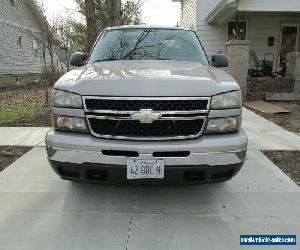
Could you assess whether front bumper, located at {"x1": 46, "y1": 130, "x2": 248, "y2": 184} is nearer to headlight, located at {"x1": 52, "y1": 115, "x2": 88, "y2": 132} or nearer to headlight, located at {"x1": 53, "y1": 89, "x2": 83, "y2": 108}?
headlight, located at {"x1": 52, "y1": 115, "x2": 88, "y2": 132}

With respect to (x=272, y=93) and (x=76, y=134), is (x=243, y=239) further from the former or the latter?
(x=272, y=93)

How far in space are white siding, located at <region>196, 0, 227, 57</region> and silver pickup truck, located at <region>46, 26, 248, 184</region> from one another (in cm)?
1257

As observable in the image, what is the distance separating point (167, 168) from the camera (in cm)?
332

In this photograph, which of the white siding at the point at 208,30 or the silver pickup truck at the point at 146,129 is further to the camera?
the white siding at the point at 208,30

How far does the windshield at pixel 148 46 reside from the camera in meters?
4.94

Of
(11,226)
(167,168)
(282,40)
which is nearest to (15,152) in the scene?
(11,226)

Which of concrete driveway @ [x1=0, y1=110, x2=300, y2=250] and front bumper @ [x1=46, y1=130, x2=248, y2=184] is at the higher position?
front bumper @ [x1=46, y1=130, x2=248, y2=184]

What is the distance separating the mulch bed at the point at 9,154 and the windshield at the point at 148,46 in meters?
1.91

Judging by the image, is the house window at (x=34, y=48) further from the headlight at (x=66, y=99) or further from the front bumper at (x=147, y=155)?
the front bumper at (x=147, y=155)

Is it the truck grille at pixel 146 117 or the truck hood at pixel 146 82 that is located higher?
the truck hood at pixel 146 82

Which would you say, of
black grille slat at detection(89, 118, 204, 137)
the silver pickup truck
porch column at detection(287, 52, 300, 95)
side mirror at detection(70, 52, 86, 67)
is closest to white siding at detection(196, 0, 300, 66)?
porch column at detection(287, 52, 300, 95)

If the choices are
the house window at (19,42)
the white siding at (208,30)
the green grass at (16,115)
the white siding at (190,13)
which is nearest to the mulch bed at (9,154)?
the green grass at (16,115)

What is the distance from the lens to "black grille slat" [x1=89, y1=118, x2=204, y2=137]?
3404mm

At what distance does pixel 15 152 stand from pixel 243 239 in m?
3.91
